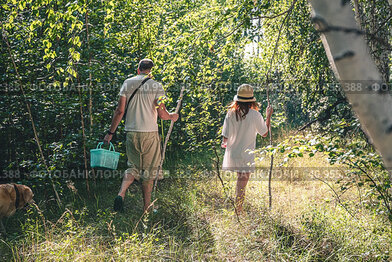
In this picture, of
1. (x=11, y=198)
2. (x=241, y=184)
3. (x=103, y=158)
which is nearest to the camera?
(x=103, y=158)

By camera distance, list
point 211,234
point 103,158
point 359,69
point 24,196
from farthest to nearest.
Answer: point 24,196 < point 103,158 < point 211,234 < point 359,69

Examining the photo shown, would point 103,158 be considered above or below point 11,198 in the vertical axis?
above

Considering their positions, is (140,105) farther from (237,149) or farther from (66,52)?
(66,52)

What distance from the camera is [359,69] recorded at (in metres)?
0.94

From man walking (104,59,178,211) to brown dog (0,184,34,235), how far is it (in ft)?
3.87

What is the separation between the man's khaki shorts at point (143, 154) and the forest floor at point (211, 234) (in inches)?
21.0

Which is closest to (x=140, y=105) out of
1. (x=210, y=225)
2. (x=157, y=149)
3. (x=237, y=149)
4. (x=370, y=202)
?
(x=157, y=149)

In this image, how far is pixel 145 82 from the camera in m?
4.36

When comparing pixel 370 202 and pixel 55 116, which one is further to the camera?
pixel 55 116

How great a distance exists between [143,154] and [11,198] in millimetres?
1664

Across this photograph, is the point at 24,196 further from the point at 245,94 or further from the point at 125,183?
the point at 245,94

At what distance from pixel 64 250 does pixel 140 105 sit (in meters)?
1.86

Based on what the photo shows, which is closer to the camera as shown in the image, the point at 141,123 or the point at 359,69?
the point at 359,69

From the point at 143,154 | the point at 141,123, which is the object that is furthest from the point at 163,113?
the point at 143,154
